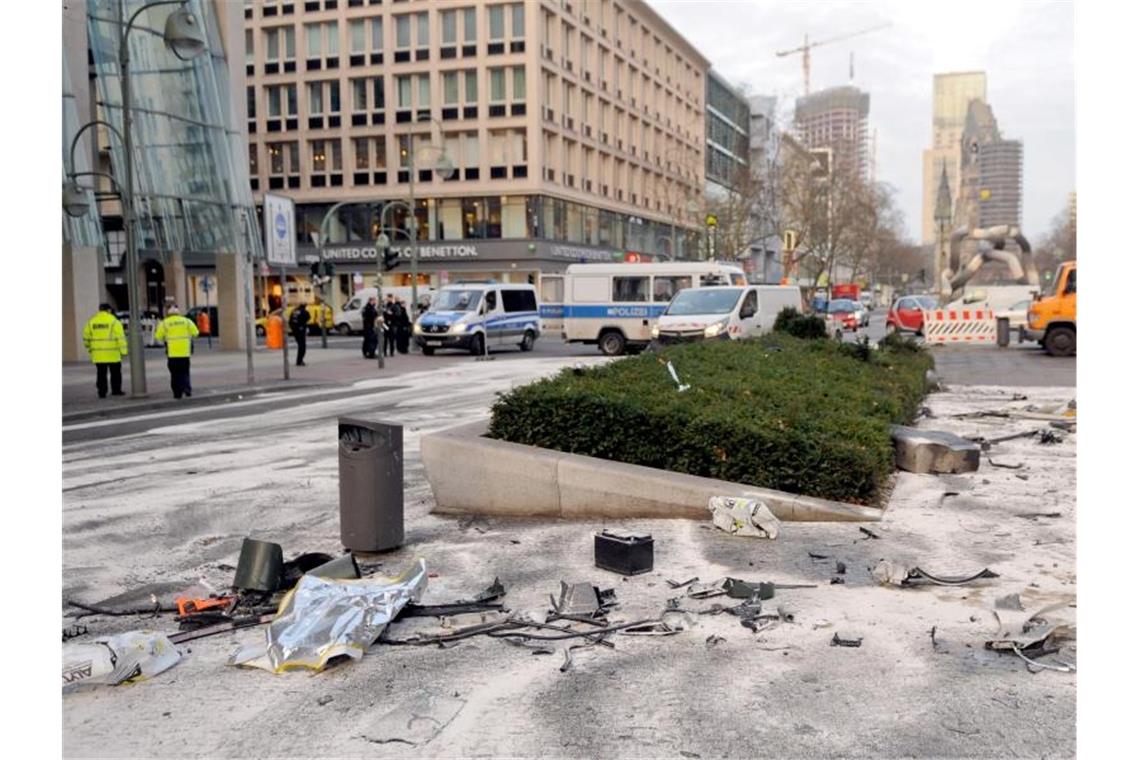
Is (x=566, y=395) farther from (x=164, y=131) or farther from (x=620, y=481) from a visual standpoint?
(x=164, y=131)

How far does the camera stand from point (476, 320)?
1182 inches

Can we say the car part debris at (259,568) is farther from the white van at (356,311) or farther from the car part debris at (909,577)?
the white van at (356,311)

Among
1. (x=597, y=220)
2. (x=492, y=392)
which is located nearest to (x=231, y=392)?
(x=492, y=392)

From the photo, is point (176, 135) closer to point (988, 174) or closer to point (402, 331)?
point (402, 331)

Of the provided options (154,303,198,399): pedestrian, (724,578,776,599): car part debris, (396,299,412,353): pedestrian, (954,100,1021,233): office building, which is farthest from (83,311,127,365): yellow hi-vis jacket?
(954,100,1021,233): office building

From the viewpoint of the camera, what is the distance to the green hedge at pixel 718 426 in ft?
23.9

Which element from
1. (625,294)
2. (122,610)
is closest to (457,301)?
(625,294)

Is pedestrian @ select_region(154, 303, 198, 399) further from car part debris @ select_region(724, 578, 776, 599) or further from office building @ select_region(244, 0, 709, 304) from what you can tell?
office building @ select_region(244, 0, 709, 304)

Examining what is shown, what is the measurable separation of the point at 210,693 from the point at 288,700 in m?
0.38

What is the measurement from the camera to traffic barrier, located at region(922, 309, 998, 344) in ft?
100

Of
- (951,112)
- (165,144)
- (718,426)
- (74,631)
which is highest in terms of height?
(951,112)

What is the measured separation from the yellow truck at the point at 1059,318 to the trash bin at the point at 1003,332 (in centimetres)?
425

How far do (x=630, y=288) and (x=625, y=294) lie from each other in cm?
23

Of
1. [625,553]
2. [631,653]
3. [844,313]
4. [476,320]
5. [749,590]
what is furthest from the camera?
[844,313]
